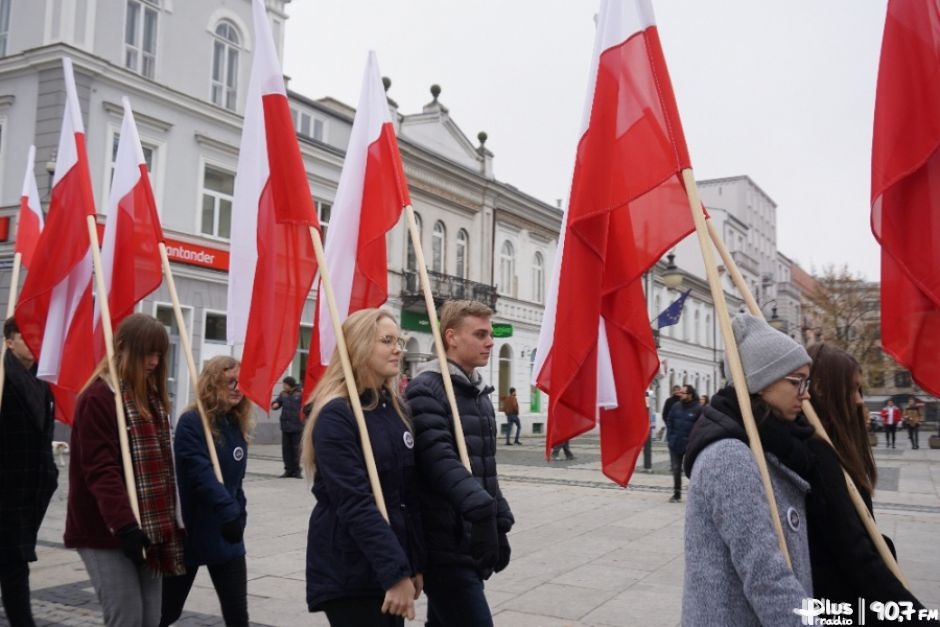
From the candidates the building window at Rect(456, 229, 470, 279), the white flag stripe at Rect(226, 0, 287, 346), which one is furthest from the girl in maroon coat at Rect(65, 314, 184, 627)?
the building window at Rect(456, 229, 470, 279)

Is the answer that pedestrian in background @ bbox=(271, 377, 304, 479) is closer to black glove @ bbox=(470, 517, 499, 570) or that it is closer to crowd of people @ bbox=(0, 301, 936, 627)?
crowd of people @ bbox=(0, 301, 936, 627)

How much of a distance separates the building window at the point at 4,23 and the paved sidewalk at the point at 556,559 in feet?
44.2

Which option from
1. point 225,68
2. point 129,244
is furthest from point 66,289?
point 225,68

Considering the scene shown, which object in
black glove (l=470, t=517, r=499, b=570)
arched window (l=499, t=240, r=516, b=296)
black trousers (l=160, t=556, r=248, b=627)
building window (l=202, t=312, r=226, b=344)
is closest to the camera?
black glove (l=470, t=517, r=499, b=570)

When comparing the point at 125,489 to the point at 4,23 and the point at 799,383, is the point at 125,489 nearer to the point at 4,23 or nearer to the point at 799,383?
the point at 799,383

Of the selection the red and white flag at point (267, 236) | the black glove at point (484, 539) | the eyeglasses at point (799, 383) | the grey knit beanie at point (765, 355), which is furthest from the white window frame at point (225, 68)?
the eyeglasses at point (799, 383)

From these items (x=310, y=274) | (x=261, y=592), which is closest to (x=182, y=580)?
(x=310, y=274)

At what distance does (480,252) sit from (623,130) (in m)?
30.3

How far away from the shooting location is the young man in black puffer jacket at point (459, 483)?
3285 millimetres

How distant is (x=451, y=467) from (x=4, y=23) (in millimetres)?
21670

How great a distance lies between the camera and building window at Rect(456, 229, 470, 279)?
108 ft

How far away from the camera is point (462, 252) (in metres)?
33.2

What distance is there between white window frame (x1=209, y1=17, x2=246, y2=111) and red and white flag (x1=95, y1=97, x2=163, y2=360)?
17.7 m

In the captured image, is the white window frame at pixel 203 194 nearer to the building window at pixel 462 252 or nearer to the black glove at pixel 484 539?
the building window at pixel 462 252
